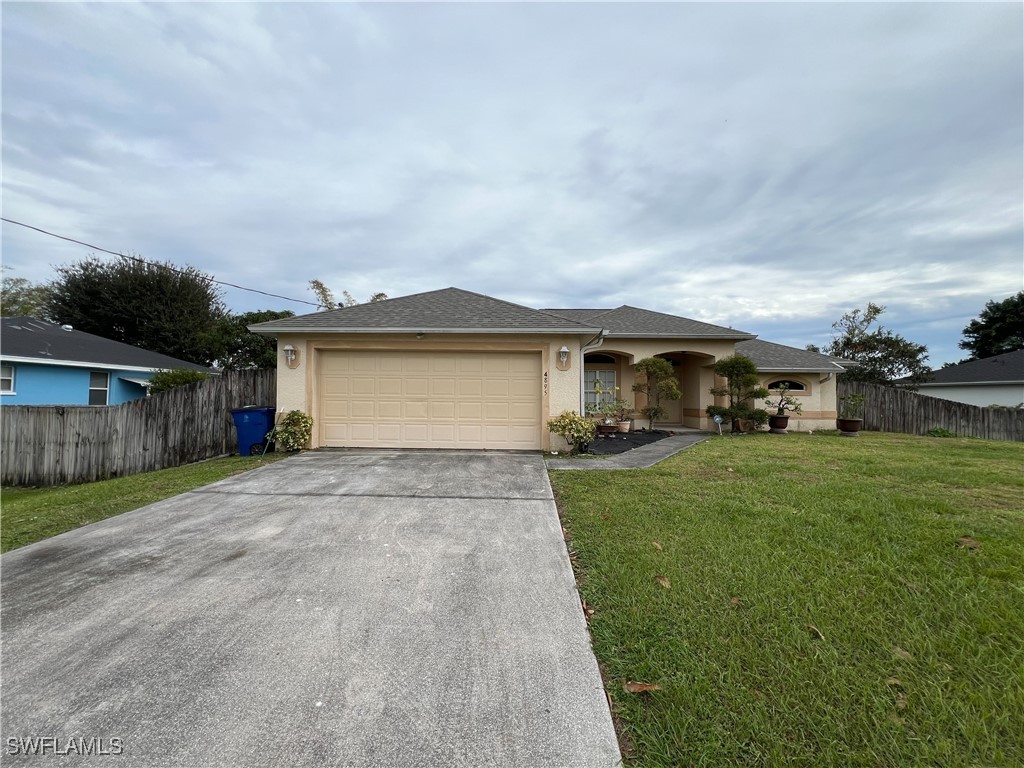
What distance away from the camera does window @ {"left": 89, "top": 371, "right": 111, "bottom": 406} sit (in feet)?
42.0

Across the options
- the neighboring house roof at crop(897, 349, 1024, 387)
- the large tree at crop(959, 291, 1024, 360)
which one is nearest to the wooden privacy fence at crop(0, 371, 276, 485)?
the neighboring house roof at crop(897, 349, 1024, 387)

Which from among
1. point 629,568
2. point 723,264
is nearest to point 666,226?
point 723,264

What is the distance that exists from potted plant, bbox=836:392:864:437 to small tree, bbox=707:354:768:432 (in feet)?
8.07

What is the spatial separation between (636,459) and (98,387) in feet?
54.7

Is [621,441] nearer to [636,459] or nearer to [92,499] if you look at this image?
[636,459]

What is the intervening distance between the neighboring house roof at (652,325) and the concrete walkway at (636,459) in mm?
3753

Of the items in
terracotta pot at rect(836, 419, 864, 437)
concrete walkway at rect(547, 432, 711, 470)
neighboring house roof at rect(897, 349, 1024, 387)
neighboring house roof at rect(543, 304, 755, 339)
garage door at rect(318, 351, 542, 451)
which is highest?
neighboring house roof at rect(543, 304, 755, 339)

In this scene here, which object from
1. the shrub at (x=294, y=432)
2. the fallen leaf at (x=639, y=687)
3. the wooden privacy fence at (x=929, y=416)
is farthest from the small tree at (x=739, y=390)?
the fallen leaf at (x=639, y=687)

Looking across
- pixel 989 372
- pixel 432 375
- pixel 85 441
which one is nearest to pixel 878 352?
pixel 989 372

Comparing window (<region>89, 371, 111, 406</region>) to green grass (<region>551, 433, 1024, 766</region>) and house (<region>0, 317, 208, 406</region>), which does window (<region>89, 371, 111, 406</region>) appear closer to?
house (<region>0, 317, 208, 406</region>)

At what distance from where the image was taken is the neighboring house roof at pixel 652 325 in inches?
489

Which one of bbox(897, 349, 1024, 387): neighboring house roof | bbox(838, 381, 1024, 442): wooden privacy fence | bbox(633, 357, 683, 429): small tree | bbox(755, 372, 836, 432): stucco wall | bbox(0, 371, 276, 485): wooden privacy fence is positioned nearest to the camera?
bbox(0, 371, 276, 485): wooden privacy fence

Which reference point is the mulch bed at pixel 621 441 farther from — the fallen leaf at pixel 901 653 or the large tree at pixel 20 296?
the large tree at pixel 20 296

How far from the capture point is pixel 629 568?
307 cm
